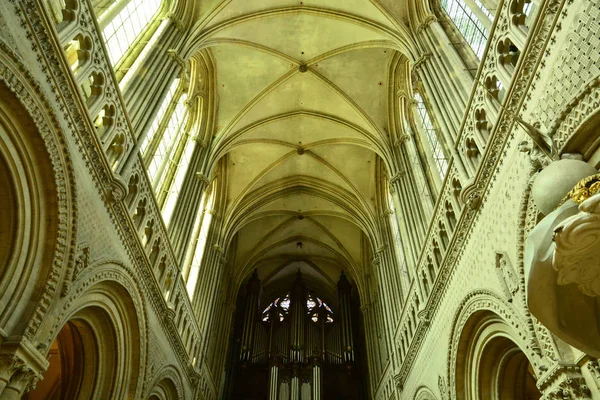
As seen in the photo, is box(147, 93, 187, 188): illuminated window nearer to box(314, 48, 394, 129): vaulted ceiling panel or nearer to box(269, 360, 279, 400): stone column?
box(314, 48, 394, 129): vaulted ceiling panel

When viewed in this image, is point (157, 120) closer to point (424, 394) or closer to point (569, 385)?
point (424, 394)

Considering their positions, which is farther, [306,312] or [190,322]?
[306,312]

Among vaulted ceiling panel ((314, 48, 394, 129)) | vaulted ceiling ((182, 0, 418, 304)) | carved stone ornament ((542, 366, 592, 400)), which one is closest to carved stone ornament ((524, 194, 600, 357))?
carved stone ornament ((542, 366, 592, 400))

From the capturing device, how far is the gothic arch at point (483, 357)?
759 centimetres

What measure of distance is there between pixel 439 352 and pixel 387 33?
29.1 feet

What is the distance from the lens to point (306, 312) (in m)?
22.3

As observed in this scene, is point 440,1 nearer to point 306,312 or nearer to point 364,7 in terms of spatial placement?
point 364,7

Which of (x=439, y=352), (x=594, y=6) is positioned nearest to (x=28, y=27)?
(x=594, y=6)

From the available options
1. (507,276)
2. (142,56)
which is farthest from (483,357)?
(142,56)

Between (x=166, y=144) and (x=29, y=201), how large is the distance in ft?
21.8

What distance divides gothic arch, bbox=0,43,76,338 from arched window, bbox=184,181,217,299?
25.7ft

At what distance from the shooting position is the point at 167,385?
35.6 ft

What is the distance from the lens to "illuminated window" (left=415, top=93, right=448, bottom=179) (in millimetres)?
11641

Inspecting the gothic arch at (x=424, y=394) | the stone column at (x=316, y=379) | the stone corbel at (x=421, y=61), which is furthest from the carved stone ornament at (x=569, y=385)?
the stone column at (x=316, y=379)
